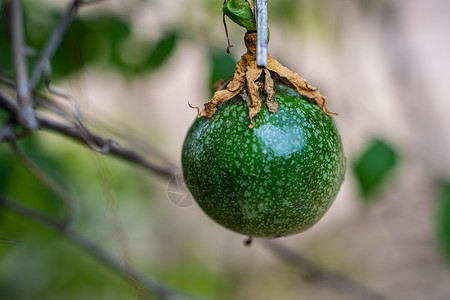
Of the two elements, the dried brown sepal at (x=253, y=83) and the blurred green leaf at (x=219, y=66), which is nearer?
the dried brown sepal at (x=253, y=83)

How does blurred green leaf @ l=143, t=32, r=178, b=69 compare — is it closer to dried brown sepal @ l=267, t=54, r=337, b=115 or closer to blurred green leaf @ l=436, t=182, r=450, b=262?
dried brown sepal @ l=267, t=54, r=337, b=115

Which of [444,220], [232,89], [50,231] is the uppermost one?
[232,89]

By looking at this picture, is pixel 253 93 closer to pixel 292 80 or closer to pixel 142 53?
pixel 292 80

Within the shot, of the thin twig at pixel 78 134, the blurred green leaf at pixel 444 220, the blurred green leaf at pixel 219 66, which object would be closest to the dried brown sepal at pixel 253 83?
the thin twig at pixel 78 134

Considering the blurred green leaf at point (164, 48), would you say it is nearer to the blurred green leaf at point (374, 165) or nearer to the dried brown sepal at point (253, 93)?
the blurred green leaf at point (374, 165)

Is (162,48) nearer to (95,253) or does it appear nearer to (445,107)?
(95,253)

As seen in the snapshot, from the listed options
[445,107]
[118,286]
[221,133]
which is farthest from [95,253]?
[445,107]

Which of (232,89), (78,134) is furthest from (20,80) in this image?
(232,89)
